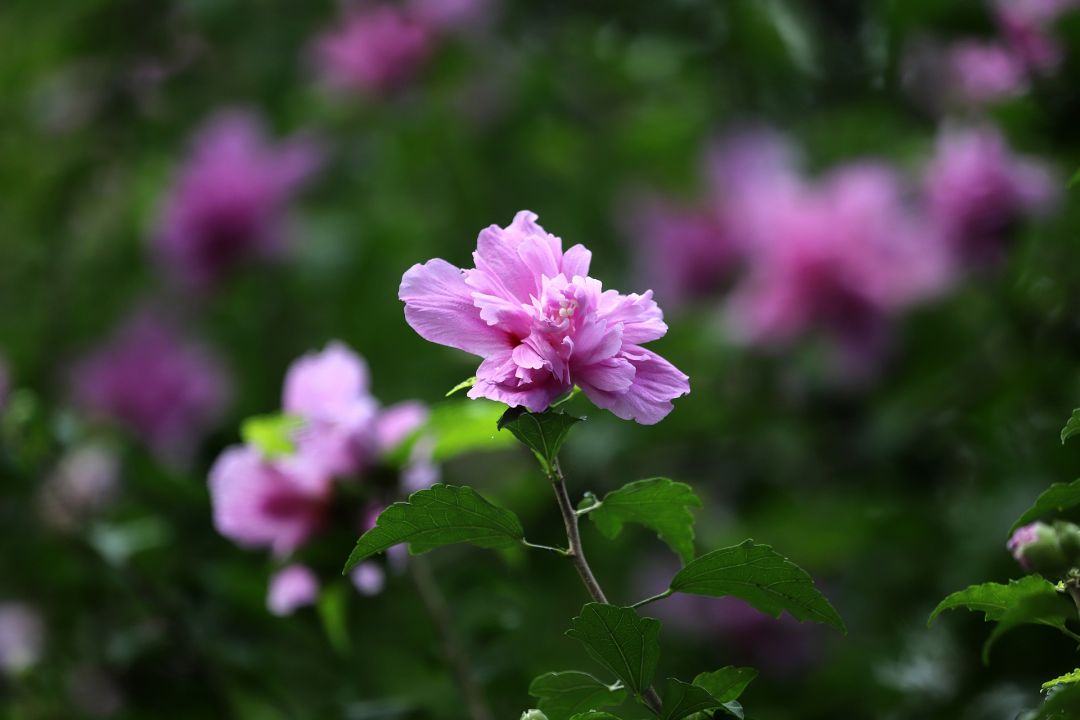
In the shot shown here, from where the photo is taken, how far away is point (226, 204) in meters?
1.77

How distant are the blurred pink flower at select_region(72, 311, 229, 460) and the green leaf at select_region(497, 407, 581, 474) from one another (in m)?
1.24

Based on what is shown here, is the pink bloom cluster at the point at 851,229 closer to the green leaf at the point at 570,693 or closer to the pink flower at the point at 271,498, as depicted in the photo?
the pink flower at the point at 271,498

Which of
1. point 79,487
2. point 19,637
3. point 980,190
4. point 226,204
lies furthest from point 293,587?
point 226,204

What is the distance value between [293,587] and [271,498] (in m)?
0.07

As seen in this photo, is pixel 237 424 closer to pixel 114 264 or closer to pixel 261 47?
pixel 114 264

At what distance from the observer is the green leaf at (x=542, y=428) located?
1.68ft

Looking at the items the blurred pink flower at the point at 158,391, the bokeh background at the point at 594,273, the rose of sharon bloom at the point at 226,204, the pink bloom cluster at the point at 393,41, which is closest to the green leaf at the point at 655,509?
the bokeh background at the point at 594,273

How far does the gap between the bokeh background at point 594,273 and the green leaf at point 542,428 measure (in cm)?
38

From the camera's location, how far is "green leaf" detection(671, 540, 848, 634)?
0.50 m

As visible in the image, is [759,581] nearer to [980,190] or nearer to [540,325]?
[540,325]

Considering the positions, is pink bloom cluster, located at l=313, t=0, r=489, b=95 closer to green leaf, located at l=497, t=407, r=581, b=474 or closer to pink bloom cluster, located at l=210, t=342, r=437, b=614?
pink bloom cluster, located at l=210, t=342, r=437, b=614

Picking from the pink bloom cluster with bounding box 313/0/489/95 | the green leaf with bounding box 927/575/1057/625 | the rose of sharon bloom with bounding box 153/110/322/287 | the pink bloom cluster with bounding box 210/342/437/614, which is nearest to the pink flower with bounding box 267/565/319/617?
the pink bloom cluster with bounding box 210/342/437/614

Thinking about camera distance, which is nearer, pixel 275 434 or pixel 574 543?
pixel 574 543

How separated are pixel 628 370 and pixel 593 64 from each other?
1440mm
